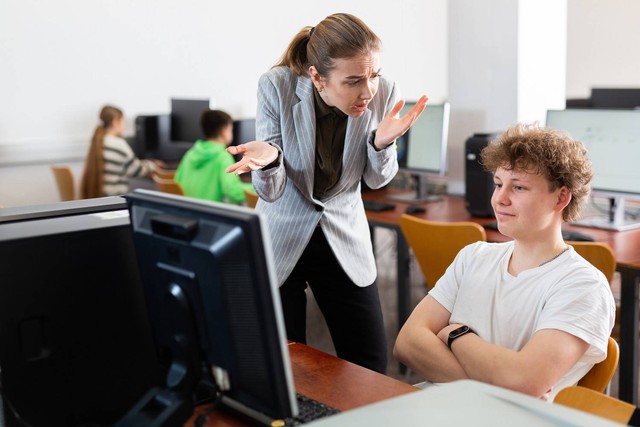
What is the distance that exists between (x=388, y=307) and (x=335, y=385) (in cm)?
307

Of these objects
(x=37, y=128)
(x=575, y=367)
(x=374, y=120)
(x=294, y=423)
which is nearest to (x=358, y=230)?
(x=374, y=120)

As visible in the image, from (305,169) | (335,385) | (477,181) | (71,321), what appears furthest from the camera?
(477,181)

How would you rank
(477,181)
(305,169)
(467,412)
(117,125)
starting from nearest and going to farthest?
(467,412)
(305,169)
(477,181)
(117,125)

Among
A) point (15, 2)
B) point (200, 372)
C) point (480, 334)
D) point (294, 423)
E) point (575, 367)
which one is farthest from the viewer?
point (15, 2)

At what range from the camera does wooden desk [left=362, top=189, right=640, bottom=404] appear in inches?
103

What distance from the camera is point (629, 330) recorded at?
2627 millimetres

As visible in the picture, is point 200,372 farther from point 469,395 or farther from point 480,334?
point 480,334

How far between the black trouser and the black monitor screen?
369 cm

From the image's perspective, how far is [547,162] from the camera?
1.71 metres

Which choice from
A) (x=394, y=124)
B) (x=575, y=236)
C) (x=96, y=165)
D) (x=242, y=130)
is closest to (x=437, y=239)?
Answer: (x=575, y=236)

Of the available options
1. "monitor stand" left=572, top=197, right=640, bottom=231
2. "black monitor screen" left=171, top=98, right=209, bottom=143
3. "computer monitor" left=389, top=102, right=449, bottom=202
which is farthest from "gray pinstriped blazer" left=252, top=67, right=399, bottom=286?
"black monitor screen" left=171, top=98, right=209, bottom=143

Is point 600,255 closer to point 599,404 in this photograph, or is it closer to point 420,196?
point 599,404

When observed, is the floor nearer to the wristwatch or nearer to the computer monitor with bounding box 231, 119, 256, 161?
the computer monitor with bounding box 231, 119, 256, 161

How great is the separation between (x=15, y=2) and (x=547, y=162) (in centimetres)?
467
